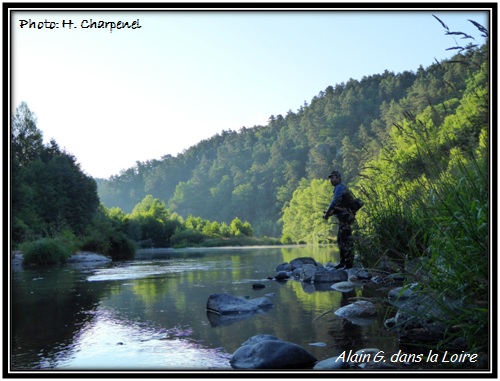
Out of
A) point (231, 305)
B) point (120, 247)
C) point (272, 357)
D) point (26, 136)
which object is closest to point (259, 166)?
point (26, 136)

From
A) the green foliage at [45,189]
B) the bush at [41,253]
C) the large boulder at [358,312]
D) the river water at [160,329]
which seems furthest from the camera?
the green foliage at [45,189]

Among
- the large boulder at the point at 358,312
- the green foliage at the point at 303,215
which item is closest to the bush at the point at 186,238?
the green foliage at the point at 303,215

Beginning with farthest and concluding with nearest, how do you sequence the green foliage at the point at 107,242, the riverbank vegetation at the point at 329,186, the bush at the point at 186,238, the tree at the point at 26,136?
the bush at the point at 186,238, the tree at the point at 26,136, the green foliage at the point at 107,242, the riverbank vegetation at the point at 329,186

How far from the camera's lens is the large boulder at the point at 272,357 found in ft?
10.7

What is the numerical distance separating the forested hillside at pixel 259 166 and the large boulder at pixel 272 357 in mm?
82995

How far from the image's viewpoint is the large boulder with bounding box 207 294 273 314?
5.55 meters

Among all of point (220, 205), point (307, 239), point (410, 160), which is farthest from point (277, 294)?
point (220, 205)

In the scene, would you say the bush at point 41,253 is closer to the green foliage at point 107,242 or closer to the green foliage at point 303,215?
the green foliage at point 107,242

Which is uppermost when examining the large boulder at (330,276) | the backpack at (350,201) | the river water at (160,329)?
the backpack at (350,201)

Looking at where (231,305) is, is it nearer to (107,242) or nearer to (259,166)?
(107,242)

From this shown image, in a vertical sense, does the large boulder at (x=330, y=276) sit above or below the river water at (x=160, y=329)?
below

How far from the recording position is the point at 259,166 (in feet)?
343

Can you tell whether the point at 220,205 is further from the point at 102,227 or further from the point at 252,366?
the point at 252,366

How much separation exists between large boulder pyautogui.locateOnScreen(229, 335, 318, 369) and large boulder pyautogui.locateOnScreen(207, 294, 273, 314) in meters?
2.11
